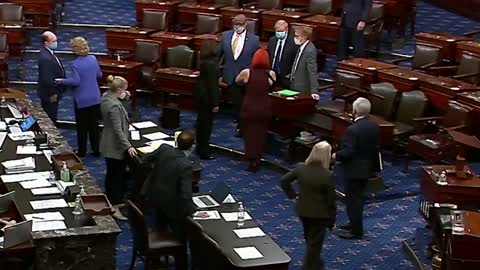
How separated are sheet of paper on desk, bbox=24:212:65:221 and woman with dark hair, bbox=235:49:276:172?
3.30 meters

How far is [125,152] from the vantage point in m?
9.56

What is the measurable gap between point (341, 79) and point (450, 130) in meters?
1.94

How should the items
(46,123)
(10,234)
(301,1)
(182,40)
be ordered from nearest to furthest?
(10,234) < (46,123) < (182,40) < (301,1)

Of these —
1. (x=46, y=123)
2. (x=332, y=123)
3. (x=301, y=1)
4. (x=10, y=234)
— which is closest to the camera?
(x=10, y=234)

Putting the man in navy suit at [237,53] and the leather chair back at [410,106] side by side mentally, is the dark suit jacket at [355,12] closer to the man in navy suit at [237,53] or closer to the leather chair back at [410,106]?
the man in navy suit at [237,53]

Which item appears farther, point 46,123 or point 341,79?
point 341,79

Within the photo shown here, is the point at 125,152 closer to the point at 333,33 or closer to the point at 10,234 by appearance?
the point at 10,234

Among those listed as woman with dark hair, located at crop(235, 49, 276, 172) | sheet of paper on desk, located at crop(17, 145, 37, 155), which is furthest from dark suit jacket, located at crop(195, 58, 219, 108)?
sheet of paper on desk, located at crop(17, 145, 37, 155)

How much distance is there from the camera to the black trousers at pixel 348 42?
525 inches

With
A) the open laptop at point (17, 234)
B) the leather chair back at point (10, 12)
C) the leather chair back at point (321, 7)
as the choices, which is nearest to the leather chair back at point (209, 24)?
the leather chair back at point (321, 7)

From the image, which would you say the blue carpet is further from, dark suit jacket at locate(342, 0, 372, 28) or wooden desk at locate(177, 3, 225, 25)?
wooden desk at locate(177, 3, 225, 25)

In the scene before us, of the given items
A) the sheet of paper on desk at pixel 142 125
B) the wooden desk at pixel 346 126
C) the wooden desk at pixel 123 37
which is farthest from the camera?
the wooden desk at pixel 123 37

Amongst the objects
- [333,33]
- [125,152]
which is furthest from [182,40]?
[125,152]

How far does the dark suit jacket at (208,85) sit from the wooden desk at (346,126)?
1368mm
